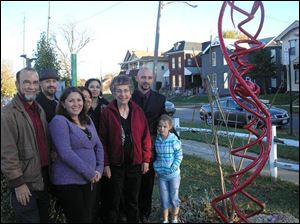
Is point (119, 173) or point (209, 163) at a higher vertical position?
point (119, 173)

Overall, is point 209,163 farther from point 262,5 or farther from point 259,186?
point 262,5

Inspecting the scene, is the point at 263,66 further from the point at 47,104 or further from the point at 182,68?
the point at 47,104

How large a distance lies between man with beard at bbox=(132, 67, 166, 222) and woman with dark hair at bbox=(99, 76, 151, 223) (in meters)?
0.37

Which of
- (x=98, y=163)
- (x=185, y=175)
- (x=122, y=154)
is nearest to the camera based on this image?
(x=98, y=163)

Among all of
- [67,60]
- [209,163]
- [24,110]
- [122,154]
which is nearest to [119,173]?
[122,154]

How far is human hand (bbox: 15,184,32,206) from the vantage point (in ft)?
10.3

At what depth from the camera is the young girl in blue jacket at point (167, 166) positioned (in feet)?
14.6

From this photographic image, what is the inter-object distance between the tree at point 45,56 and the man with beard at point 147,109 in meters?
2.17

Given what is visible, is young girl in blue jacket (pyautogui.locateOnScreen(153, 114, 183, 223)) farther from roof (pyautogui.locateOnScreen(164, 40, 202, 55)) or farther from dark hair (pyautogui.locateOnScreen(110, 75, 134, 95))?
roof (pyautogui.locateOnScreen(164, 40, 202, 55))

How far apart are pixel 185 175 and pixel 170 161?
9.94 ft

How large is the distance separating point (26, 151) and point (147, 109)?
5.83 ft

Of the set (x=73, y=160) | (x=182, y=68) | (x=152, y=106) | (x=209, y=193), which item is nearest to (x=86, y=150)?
(x=73, y=160)

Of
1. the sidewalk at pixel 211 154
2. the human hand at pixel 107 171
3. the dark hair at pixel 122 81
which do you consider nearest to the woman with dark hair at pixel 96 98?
the dark hair at pixel 122 81

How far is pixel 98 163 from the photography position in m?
3.73
